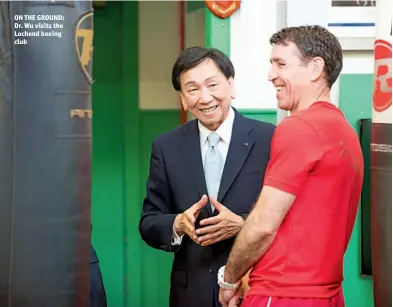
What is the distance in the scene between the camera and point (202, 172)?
97.1 inches

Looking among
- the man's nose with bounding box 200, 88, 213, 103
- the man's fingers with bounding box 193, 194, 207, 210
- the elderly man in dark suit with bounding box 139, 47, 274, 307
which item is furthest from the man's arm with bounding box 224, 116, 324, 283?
the man's nose with bounding box 200, 88, 213, 103

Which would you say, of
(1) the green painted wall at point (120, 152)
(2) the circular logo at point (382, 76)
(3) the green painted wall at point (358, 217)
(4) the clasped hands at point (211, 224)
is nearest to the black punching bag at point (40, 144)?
(4) the clasped hands at point (211, 224)

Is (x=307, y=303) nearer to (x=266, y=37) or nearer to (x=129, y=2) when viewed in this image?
(x=266, y=37)

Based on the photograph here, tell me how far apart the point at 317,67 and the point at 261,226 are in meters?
0.49

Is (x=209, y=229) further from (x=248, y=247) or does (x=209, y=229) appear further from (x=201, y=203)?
(x=248, y=247)

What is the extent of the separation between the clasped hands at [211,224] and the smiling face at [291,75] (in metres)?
0.44

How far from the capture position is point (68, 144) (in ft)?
6.74

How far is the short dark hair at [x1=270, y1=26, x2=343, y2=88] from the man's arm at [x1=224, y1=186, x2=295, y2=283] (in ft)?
1.34

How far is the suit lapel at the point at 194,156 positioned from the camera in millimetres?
2459

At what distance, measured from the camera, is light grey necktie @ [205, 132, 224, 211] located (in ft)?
8.12

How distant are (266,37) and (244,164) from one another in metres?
0.92

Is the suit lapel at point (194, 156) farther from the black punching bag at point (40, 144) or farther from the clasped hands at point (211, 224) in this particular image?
the black punching bag at point (40, 144)

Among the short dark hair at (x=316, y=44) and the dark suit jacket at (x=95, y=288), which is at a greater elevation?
the short dark hair at (x=316, y=44)

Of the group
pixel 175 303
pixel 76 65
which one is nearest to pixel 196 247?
pixel 175 303
